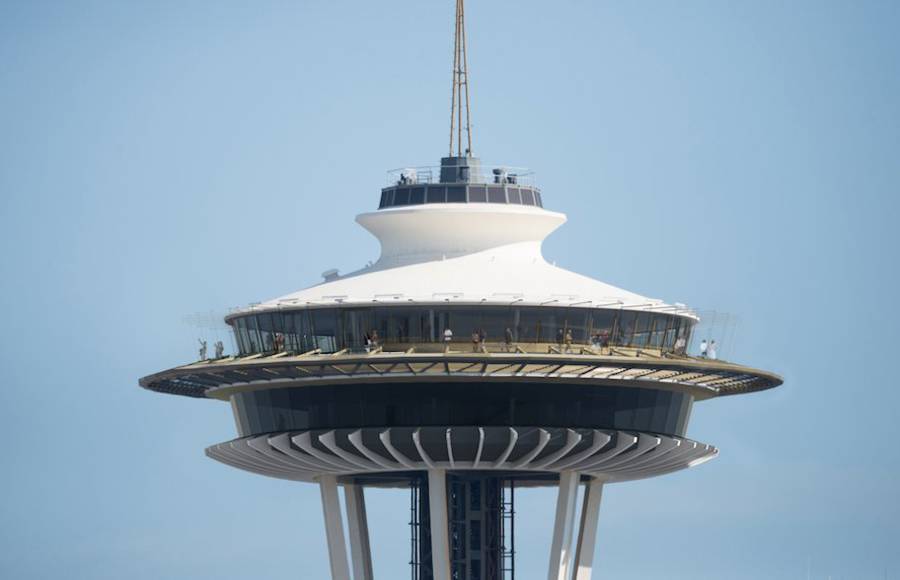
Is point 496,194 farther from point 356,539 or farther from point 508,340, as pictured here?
point 356,539

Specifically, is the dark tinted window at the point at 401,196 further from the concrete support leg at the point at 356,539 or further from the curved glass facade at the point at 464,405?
the concrete support leg at the point at 356,539

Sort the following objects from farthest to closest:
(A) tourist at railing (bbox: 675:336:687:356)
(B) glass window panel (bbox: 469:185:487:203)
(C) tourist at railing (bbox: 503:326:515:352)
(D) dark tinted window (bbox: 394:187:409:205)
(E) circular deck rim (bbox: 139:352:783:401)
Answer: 1. (D) dark tinted window (bbox: 394:187:409:205)
2. (B) glass window panel (bbox: 469:185:487:203)
3. (A) tourist at railing (bbox: 675:336:687:356)
4. (C) tourist at railing (bbox: 503:326:515:352)
5. (E) circular deck rim (bbox: 139:352:783:401)

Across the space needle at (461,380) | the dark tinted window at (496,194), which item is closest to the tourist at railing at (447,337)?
the space needle at (461,380)

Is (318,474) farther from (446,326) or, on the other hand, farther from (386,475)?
(446,326)

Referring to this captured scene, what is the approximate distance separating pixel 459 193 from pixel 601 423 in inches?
598

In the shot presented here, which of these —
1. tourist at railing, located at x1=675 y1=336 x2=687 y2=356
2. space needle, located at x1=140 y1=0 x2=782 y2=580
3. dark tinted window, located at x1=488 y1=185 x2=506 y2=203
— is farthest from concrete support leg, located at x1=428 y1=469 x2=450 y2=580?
dark tinted window, located at x1=488 y1=185 x2=506 y2=203

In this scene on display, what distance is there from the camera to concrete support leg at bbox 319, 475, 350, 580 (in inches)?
6265

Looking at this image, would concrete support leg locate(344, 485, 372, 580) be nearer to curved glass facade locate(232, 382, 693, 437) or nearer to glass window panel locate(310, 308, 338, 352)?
curved glass facade locate(232, 382, 693, 437)

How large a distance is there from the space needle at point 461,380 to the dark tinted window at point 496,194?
0.11 metres

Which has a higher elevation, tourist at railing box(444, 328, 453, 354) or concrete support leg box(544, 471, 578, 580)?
tourist at railing box(444, 328, 453, 354)

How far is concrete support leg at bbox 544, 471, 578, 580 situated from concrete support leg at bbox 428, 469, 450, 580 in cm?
592

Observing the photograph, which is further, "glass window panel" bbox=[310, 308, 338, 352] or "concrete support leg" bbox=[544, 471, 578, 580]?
"concrete support leg" bbox=[544, 471, 578, 580]

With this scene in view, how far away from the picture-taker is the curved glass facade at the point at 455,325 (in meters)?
149

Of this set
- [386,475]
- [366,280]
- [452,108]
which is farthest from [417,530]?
[452,108]
